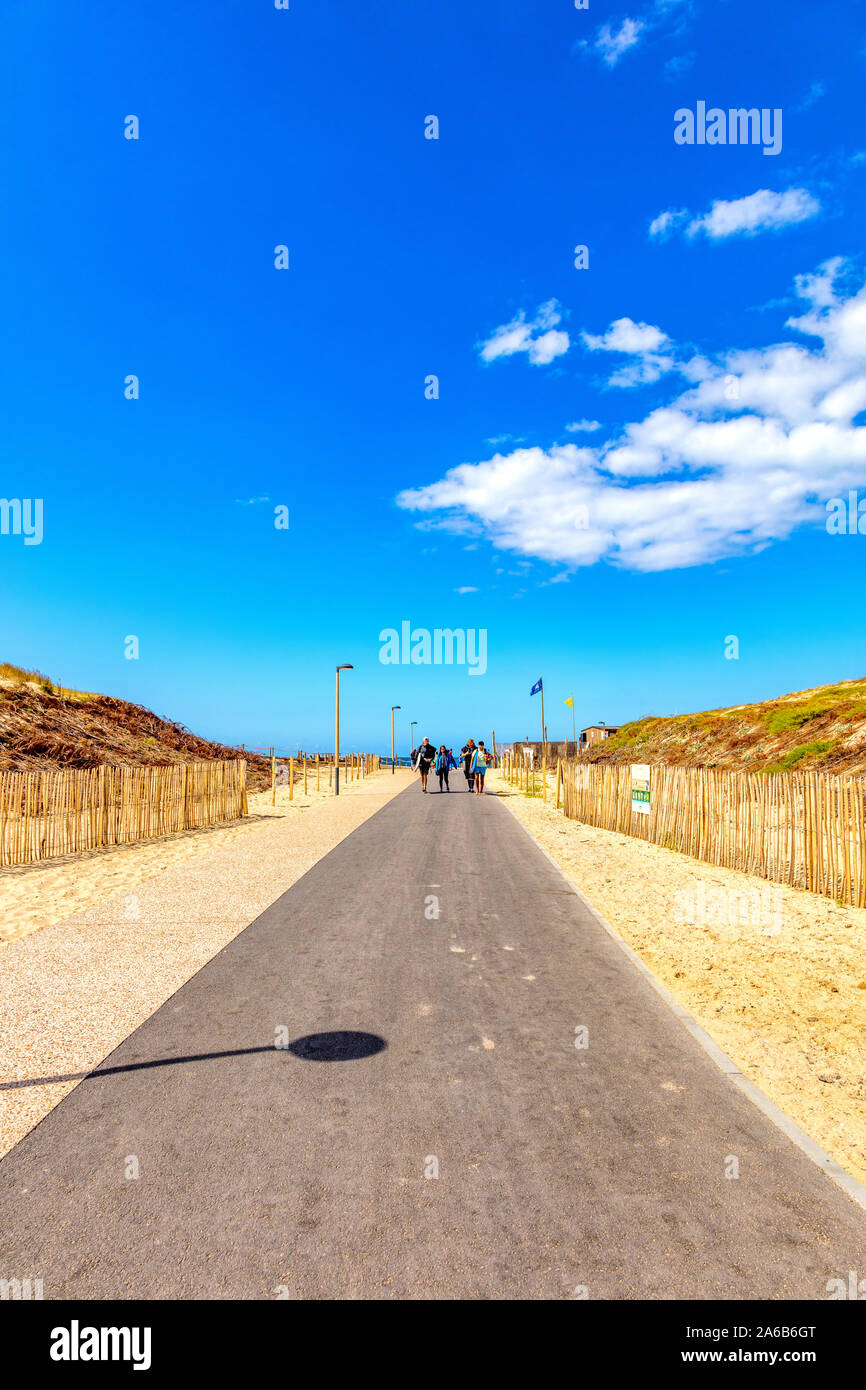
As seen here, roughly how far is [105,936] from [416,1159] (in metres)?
5.47

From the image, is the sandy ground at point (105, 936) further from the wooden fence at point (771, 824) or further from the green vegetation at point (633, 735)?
the green vegetation at point (633, 735)

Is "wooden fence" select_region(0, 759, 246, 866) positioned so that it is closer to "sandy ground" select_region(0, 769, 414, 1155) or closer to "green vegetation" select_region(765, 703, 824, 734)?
"sandy ground" select_region(0, 769, 414, 1155)

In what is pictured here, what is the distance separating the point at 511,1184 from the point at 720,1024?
113 inches

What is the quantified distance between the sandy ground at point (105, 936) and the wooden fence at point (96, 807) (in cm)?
40

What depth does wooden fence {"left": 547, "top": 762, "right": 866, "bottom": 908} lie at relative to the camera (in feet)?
30.8

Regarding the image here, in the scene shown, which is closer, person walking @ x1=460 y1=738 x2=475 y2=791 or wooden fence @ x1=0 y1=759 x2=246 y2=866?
wooden fence @ x1=0 y1=759 x2=246 y2=866

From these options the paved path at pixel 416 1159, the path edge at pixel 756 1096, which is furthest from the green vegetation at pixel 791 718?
the paved path at pixel 416 1159

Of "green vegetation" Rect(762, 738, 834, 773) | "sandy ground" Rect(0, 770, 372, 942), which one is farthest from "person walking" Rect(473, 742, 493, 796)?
"sandy ground" Rect(0, 770, 372, 942)

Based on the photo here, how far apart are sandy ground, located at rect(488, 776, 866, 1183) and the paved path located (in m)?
0.40

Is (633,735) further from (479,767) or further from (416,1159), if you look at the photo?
(416,1159)

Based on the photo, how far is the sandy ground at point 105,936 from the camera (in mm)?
4922

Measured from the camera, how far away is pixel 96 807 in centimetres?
1362

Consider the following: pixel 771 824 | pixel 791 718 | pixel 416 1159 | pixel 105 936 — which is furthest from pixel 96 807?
pixel 791 718
